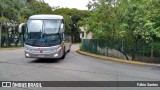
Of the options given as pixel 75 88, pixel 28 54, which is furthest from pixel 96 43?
pixel 75 88

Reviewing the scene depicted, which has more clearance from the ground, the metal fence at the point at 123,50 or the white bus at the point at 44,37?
the white bus at the point at 44,37

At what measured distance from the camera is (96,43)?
23.9 m

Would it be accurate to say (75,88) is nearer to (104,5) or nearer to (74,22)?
(104,5)

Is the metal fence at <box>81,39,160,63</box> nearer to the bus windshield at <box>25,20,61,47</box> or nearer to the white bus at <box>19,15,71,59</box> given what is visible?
the white bus at <box>19,15,71,59</box>

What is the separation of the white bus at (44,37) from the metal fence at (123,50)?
15.7 ft

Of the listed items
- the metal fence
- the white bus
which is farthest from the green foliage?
the white bus

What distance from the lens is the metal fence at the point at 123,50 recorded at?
59.0 ft

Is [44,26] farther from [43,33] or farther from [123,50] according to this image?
[123,50]

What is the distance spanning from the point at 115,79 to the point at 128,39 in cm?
862

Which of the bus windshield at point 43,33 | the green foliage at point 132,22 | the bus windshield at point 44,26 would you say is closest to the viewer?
the green foliage at point 132,22

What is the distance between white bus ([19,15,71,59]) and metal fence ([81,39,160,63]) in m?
4.80

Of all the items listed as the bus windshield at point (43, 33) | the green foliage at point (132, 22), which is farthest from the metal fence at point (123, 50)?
the bus windshield at point (43, 33)

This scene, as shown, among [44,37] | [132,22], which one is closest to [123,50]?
[132,22]

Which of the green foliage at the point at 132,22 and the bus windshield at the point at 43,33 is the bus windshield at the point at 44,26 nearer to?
the bus windshield at the point at 43,33
